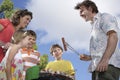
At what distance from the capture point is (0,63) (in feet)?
14.8

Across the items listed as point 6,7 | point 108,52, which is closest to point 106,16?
point 108,52

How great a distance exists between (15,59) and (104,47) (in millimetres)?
1300

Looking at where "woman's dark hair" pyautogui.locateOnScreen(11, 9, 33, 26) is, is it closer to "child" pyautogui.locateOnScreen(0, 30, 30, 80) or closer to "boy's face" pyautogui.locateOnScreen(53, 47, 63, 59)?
"child" pyautogui.locateOnScreen(0, 30, 30, 80)

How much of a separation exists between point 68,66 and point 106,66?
98.9 inches

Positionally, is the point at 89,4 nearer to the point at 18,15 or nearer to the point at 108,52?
the point at 108,52

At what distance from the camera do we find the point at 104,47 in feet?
12.7

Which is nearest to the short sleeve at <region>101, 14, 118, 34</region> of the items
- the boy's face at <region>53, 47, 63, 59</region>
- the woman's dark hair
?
the woman's dark hair

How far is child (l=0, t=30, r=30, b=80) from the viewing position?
4.39m

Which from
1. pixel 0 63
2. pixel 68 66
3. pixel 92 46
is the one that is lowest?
pixel 68 66

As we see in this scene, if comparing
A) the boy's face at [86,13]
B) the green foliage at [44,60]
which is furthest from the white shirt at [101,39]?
the green foliage at [44,60]

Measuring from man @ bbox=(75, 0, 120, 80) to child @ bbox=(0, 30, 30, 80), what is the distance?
3.07ft

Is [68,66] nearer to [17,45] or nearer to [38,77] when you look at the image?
[38,77]

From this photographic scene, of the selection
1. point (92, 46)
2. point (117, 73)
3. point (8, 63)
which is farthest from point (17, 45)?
point (117, 73)

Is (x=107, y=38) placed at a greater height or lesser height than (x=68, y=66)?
greater
